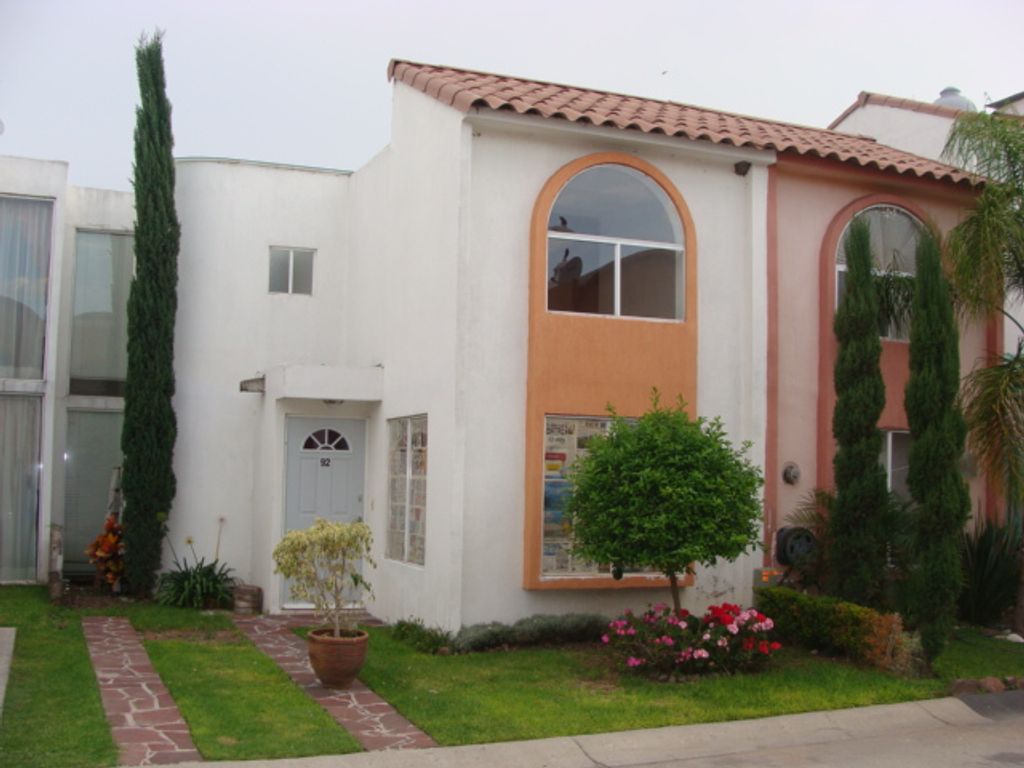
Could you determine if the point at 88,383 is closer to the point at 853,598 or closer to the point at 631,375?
the point at 631,375

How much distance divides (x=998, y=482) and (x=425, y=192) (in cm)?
697

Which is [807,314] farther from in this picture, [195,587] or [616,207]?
[195,587]

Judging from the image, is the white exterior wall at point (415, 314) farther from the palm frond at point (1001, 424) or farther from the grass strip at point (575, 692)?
the palm frond at point (1001, 424)

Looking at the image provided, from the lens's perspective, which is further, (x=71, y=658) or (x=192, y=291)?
(x=192, y=291)

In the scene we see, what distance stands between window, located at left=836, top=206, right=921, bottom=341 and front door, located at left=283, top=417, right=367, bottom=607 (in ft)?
21.1

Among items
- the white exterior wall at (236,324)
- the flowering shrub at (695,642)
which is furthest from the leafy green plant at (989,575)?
the white exterior wall at (236,324)

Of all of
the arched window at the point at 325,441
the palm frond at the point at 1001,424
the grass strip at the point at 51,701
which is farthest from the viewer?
the arched window at the point at 325,441

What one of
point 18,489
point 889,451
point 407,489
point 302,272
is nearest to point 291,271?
point 302,272

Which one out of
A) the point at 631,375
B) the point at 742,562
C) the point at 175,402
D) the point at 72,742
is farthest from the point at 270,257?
the point at 72,742

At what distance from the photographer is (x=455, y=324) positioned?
11.4 m

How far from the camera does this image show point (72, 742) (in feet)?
25.0

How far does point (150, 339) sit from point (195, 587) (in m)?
3.30

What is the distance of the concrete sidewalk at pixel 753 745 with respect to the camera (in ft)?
25.3

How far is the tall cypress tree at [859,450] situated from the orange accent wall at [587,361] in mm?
1622
